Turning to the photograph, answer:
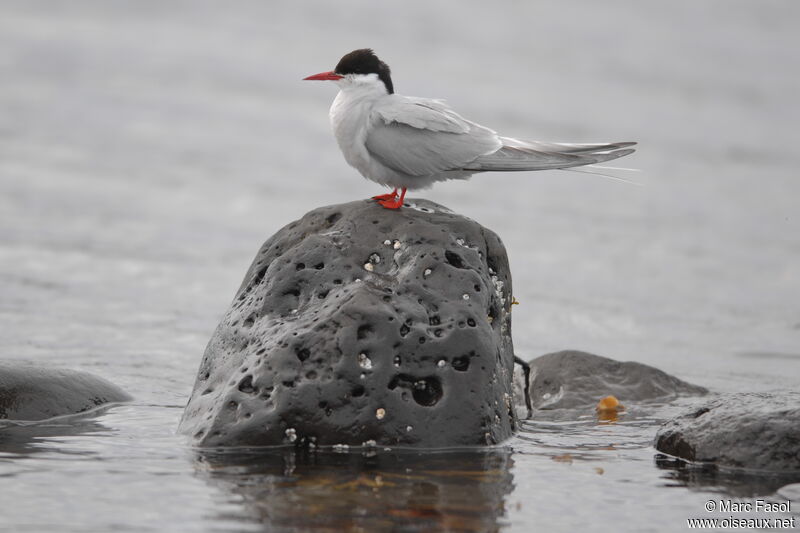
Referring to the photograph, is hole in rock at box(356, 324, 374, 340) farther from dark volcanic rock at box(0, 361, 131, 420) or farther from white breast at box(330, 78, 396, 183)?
dark volcanic rock at box(0, 361, 131, 420)

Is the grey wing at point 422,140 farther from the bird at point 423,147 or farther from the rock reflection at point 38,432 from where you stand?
the rock reflection at point 38,432

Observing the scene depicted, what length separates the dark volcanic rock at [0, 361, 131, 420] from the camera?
618 centimetres

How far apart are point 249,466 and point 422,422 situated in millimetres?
833

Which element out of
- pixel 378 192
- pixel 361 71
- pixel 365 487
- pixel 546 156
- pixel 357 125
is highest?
pixel 378 192

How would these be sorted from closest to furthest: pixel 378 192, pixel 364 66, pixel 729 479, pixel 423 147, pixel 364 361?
1. pixel 729 479
2. pixel 364 361
3. pixel 423 147
4. pixel 364 66
5. pixel 378 192

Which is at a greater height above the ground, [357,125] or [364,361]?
[357,125]

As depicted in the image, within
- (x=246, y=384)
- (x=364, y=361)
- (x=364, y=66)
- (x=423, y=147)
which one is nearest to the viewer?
(x=364, y=361)

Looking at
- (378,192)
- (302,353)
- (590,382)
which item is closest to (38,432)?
(302,353)

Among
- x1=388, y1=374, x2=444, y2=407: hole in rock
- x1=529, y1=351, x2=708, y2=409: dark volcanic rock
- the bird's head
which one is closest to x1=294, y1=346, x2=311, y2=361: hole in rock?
x1=388, y1=374, x2=444, y2=407: hole in rock

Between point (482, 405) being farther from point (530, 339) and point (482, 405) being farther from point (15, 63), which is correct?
point (15, 63)

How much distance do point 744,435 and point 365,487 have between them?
1.82 meters

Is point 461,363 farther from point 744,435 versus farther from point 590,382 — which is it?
point 590,382

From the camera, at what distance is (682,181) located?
13.6 metres

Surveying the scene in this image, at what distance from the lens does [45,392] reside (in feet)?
20.8
